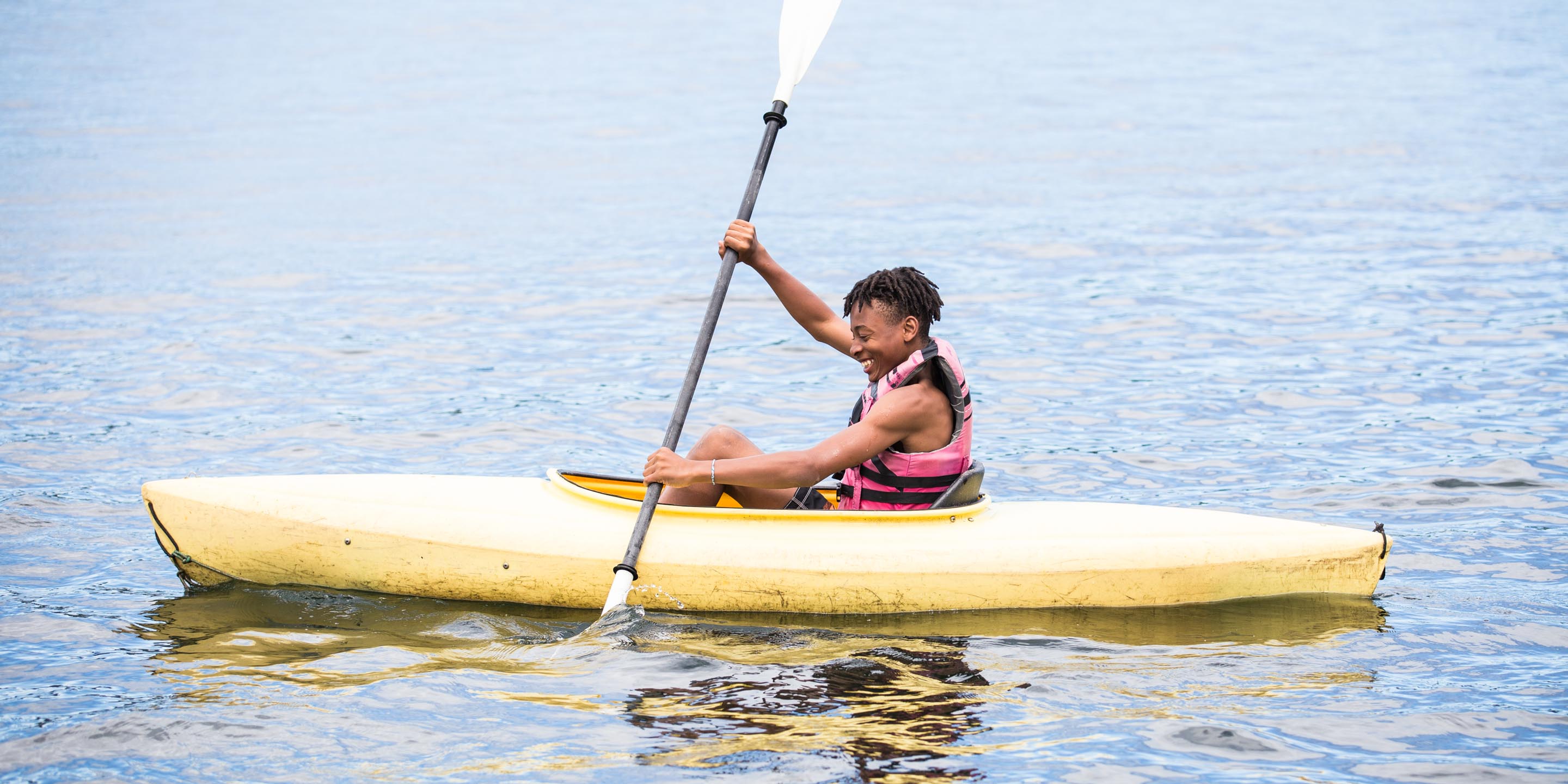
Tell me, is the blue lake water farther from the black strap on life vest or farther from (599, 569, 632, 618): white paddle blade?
the black strap on life vest

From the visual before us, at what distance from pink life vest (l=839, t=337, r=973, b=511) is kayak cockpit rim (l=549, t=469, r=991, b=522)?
9cm

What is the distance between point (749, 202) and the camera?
5.74 meters

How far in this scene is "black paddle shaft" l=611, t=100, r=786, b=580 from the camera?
4.96m

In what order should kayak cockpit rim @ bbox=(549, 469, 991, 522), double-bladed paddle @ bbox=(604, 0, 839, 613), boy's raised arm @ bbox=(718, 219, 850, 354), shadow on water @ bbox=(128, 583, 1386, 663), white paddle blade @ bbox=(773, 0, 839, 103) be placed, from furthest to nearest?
white paddle blade @ bbox=(773, 0, 839, 103) → boy's raised arm @ bbox=(718, 219, 850, 354) → kayak cockpit rim @ bbox=(549, 469, 991, 522) → double-bladed paddle @ bbox=(604, 0, 839, 613) → shadow on water @ bbox=(128, 583, 1386, 663)

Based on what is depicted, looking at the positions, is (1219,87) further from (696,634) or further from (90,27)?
(90,27)

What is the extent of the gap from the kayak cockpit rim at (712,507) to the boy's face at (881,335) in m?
0.51

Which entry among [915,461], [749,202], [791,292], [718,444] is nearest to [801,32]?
[749,202]

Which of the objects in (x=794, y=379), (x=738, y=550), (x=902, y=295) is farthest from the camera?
(x=794, y=379)

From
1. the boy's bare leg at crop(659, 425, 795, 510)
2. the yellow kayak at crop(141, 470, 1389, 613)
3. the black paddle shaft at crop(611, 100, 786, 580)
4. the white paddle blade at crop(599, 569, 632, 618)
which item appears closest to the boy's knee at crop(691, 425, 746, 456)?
the boy's bare leg at crop(659, 425, 795, 510)

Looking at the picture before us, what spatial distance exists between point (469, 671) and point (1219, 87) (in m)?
20.0

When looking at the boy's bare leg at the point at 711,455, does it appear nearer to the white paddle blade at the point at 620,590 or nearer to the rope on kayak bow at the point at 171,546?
the white paddle blade at the point at 620,590

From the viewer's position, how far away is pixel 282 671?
4.53 meters

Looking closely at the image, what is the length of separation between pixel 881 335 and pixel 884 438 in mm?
354

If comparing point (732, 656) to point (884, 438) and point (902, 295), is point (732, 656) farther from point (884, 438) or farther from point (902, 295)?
point (902, 295)
